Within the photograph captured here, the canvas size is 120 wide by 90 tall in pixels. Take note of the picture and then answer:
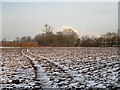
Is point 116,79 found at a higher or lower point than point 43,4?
lower

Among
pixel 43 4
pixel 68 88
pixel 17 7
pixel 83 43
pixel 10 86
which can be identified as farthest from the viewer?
pixel 83 43

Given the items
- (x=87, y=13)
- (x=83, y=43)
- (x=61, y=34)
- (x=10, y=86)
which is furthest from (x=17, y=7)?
(x=10, y=86)

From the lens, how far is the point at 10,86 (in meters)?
6.36

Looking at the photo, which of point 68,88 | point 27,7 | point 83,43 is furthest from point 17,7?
point 68,88

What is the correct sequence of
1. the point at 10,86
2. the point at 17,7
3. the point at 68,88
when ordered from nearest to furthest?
the point at 68,88 < the point at 10,86 < the point at 17,7

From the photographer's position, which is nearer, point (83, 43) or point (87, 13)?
point (87, 13)

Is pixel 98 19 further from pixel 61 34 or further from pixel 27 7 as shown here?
pixel 27 7

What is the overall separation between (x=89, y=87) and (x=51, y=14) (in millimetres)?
8108

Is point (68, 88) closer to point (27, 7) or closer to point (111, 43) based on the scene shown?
point (27, 7)

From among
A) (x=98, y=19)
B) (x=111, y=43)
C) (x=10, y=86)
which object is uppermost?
(x=98, y=19)

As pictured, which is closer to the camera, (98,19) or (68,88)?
(68,88)

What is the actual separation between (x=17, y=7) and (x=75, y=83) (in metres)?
9.53

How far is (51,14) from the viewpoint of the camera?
12.9 meters

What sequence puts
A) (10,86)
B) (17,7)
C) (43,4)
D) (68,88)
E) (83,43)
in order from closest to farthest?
(68,88), (10,86), (43,4), (17,7), (83,43)
